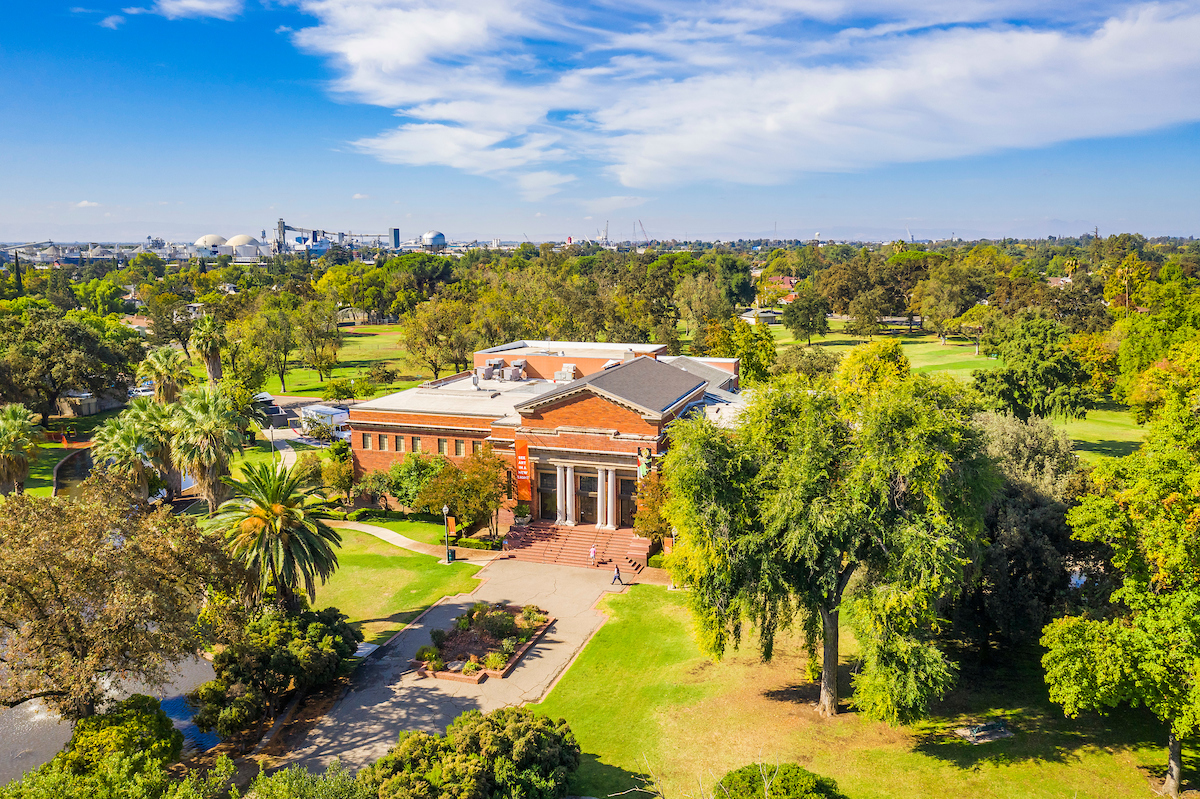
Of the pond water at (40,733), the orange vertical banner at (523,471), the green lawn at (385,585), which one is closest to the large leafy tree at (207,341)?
the green lawn at (385,585)

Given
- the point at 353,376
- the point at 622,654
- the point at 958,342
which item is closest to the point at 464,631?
the point at 622,654

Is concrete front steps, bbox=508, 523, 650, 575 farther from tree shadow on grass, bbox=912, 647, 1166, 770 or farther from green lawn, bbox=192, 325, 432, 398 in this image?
green lawn, bbox=192, 325, 432, 398

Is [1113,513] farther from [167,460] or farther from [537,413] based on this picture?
[167,460]

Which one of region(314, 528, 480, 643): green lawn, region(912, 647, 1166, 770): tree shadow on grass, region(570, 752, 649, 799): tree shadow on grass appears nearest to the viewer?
region(570, 752, 649, 799): tree shadow on grass

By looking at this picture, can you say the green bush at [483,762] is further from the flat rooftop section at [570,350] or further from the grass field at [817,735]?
the flat rooftop section at [570,350]

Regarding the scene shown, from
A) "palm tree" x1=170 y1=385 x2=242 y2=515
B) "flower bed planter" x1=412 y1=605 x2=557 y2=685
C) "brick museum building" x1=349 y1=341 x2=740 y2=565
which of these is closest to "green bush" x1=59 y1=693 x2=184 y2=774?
"flower bed planter" x1=412 y1=605 x2=557 y2=685

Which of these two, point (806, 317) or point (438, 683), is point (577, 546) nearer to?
point (438, 683)
